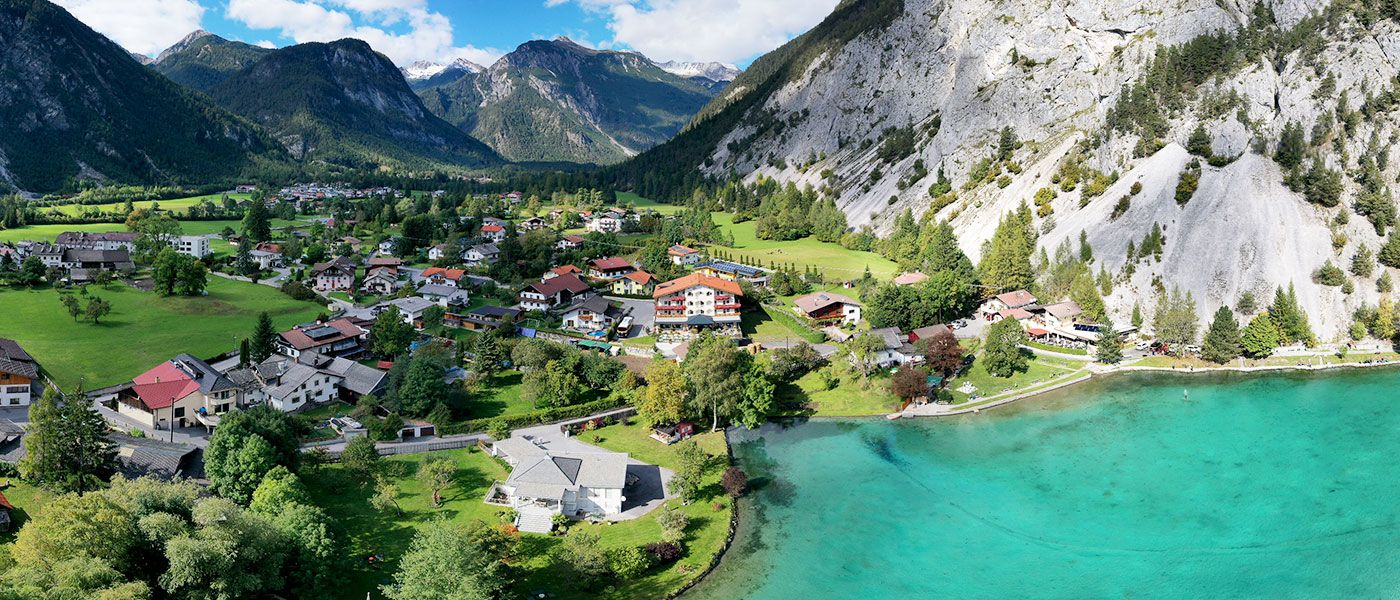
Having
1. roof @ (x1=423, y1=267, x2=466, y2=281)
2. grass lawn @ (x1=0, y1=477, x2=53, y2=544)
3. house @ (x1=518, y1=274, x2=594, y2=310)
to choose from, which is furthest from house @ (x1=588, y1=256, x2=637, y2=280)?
grass lawn @ (x1=0, y1=477, x2=53, y2=544)

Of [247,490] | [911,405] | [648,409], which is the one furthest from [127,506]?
[911,405]

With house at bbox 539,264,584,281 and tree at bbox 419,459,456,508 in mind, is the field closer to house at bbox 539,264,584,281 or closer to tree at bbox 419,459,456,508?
house at bbox 539,264,584,281

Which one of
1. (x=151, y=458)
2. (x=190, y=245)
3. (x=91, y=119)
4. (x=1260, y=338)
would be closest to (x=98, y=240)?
(x=190, y=245)

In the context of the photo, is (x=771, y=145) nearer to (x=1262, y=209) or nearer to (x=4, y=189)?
(x=1262, y=209)

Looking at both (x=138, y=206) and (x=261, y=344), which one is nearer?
(x=261, y=344)

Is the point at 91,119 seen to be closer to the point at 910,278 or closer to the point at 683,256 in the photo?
the point at 683,256

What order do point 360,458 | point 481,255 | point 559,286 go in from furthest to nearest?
point 481,255 → point 559,286 → point 360,458
